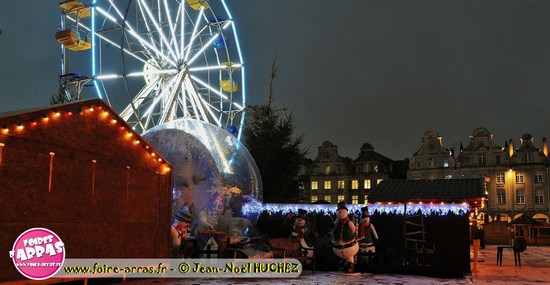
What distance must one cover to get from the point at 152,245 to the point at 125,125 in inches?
103

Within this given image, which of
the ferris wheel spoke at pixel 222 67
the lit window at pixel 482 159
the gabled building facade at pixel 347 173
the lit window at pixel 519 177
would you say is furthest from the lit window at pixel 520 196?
the ferris wheel spoke at pixel 222 67

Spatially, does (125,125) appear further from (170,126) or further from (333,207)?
(333,207)

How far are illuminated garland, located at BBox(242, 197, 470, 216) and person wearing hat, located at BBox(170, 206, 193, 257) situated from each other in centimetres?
367

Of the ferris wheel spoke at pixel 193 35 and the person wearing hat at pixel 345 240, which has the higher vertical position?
the ferris wheel spoke at pixel 193 35

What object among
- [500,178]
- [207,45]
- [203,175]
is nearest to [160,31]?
[207,45]

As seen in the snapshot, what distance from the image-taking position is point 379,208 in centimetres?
1528

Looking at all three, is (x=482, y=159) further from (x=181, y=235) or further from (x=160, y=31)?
(x=181, y=235)

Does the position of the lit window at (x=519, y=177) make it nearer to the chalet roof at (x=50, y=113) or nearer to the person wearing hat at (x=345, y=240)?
the person wearing hat at (x=345, y=240)

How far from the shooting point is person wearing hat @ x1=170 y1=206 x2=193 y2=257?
12439 millimetres

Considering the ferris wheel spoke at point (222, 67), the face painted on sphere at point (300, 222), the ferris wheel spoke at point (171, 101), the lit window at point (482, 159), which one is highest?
the ferris wheel spoke at point (222, 67)

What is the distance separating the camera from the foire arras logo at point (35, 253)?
7523 millimetres

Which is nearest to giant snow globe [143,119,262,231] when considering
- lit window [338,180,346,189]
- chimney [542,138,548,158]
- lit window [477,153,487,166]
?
lit window [477,153,487,166]

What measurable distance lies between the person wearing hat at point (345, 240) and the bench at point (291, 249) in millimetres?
690

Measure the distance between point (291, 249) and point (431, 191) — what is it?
30.5 feet
